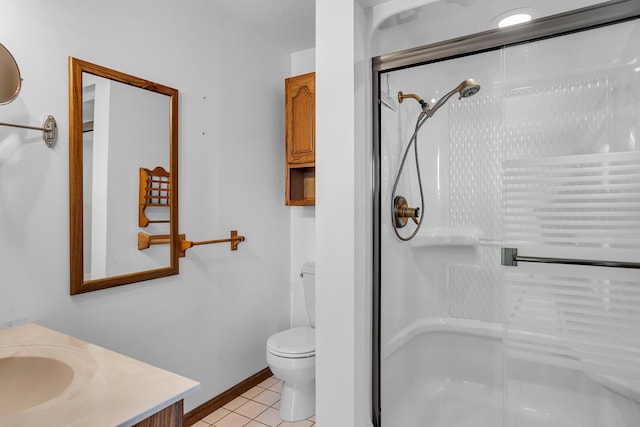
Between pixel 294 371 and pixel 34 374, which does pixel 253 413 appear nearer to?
pixel 294 371

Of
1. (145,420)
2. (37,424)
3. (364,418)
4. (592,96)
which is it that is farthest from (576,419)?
(37,424)

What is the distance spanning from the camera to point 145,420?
75 centimetres

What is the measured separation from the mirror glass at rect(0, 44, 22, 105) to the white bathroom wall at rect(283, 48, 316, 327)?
1.83m

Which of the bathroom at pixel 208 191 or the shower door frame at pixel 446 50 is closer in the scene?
the shower door frame at pixel 446 50

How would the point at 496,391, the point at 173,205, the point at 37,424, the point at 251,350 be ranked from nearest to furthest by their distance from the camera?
the point at 37,424 < the point at 496,391 < the point at 173,205 < the point at 251,350

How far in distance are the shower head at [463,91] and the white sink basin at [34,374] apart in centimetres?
165

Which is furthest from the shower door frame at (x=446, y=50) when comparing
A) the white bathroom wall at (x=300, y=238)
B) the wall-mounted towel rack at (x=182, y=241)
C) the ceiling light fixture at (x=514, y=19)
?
the white bathroom wall at (x=300, y=238)

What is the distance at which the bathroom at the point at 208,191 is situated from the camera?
142 cm

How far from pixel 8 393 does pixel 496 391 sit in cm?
189

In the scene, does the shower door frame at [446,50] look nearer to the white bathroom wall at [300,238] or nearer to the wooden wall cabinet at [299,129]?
the wooden wall cabinet at [299,129]

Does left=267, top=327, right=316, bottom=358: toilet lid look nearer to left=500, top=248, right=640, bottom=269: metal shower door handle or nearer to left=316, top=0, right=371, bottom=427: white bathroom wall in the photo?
left=316, top=0, right=371, bottom=427: white bathroom wall

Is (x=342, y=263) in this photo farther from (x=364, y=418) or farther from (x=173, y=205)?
(x=173, y=205)

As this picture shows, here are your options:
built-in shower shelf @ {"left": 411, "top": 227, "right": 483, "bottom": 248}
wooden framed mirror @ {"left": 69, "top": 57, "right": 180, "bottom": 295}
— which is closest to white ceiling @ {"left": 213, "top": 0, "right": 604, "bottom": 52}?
wooden framed mirror @ {"left": 69, "top": 57, "right": 180, "bottom": 295}

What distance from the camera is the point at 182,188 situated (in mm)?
2031
